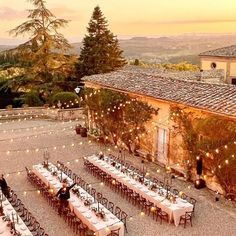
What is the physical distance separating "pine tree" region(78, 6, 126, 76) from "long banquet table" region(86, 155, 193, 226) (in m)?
24.1

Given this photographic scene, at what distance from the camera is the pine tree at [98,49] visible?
40344 mm

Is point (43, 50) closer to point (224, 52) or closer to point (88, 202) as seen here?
point (224, 52)

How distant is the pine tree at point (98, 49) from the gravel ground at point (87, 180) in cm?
1459

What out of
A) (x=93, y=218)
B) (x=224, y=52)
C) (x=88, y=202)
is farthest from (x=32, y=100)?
(x=93, y=218)

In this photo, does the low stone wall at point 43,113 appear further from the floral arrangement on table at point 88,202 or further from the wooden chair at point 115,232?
the wooden chair at point 115,232

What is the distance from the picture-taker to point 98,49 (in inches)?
1599

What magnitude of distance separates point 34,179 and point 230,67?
24.6m

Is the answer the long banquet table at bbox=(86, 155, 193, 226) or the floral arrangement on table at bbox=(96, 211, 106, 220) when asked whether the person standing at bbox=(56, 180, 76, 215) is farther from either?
the long banquet table at bbox=(86, 155, 193, 226)

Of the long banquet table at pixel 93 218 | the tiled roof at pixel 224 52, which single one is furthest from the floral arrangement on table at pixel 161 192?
the tiled roof at pixel 224 52

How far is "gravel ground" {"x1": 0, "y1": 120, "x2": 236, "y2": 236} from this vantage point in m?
13.0

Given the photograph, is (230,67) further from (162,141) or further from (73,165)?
(73,165)

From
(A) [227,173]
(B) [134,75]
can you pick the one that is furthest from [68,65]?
(A) [227,173]

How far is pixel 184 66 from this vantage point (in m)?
58.3

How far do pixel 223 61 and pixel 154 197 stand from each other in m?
25.4
